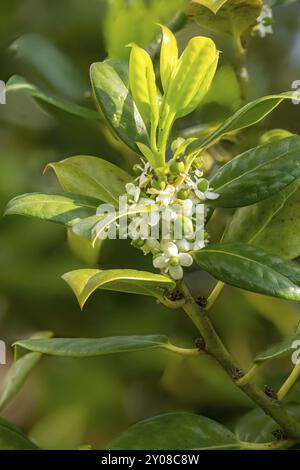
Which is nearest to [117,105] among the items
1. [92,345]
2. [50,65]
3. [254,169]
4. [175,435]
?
[254,169]

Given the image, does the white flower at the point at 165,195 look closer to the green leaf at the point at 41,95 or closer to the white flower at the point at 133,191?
the white flower at the point at 133,191

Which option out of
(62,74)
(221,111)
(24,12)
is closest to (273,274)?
(221,111)

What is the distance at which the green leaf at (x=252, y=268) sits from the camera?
83 centimetres

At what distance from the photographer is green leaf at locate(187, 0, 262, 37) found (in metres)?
1.13

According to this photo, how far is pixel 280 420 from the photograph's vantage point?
0.97 meters

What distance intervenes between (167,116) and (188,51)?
0.08m

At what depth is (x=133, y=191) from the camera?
0.91m

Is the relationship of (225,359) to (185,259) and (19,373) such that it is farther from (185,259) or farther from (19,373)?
(19,373)

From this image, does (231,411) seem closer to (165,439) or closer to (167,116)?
(165,439)

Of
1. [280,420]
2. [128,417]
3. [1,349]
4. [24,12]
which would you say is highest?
[24,12]

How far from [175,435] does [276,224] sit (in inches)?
11.7

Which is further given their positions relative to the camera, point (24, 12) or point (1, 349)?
point (24, 12)

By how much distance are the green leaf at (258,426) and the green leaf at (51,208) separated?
Result: 0.41 meters

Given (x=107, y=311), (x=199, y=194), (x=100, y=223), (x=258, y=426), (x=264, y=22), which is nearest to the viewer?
(x=100, y=223)
